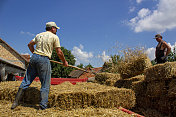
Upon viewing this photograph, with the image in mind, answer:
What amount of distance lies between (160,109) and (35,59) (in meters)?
3.84

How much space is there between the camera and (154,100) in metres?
4.30

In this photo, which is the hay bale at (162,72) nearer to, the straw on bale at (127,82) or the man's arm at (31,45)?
the straw on bale at (127,82)

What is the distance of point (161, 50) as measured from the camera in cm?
500

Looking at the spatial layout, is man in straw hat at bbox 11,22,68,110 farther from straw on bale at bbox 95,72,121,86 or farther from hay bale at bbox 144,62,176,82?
straw on bale at bbox 95,72,121,86

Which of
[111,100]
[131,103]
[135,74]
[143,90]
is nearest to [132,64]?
[135,74]

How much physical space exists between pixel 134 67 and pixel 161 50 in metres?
1.18

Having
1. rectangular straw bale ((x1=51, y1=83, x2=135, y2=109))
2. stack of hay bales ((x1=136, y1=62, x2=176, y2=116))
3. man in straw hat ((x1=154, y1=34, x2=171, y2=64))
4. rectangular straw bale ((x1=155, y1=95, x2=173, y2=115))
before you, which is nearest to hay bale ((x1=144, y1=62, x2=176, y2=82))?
stack of hay bales ((x1=136, y1=62, x2=176, y2=116))

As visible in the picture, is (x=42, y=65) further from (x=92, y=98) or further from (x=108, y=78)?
(x=108, y=78)

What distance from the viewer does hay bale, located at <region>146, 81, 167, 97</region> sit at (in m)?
3.95

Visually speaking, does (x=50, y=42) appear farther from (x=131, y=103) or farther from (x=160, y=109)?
(x=160, y=109)

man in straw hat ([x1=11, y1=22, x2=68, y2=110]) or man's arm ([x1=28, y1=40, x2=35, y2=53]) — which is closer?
man in straw hat ([x1=11, y1=22, x2=68, y2=110])

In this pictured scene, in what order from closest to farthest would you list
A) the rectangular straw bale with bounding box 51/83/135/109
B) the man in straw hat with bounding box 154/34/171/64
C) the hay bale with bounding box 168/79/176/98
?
the rectangular straw bale with bounding box 51/83/135/109 < the hay bale with bounding box 168/79/176/98 < the man in straw hat with bounding box 154/34/171/64

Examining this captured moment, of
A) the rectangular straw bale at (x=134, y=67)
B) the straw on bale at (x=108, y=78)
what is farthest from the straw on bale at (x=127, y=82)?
the straw on bale at (x=108, y=78)

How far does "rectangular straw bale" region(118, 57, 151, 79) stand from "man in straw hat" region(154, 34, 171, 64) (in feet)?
1.47
